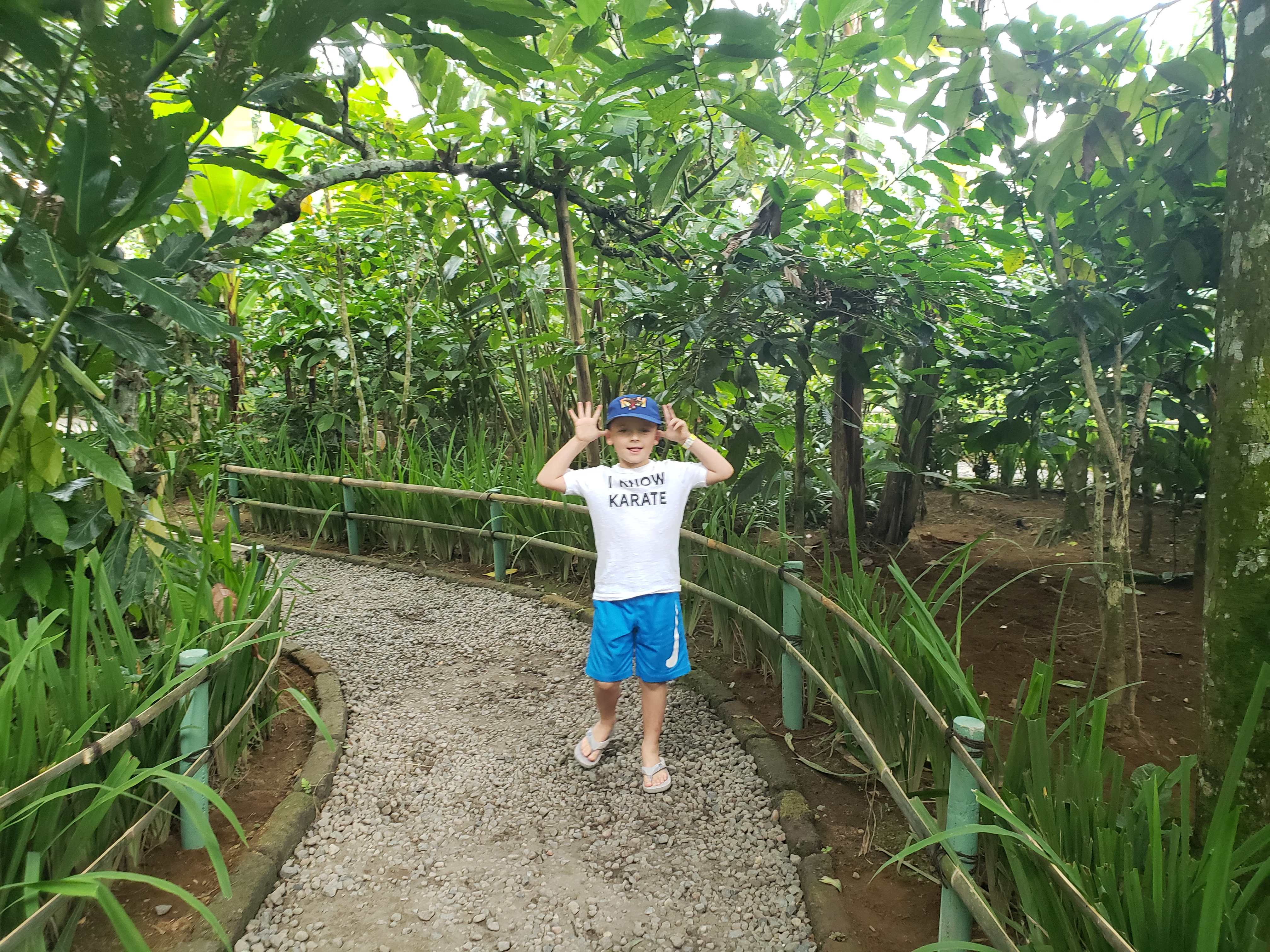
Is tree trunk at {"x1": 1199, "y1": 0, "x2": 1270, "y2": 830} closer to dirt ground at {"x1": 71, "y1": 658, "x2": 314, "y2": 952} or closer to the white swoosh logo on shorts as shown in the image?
the white swoosh logo on shorts

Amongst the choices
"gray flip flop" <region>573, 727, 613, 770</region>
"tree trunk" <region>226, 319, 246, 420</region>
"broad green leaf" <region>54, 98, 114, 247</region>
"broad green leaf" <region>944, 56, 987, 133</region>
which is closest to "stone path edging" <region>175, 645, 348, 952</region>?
"gray flip flop" <region>573, 727, 613, 770</region>

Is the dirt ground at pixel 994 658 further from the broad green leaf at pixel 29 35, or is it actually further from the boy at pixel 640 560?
the broad green leaf at pixel 29 35

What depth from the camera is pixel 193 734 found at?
1.51 meters

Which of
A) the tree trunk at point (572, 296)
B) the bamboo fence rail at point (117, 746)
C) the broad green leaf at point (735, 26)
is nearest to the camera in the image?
the bamboo fence rail at point (117, 746)

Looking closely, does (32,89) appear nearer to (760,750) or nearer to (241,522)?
(760,750)

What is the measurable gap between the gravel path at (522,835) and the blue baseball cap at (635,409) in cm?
95

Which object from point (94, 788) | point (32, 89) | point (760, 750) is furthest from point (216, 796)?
point (32, 89)

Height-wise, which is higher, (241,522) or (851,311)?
(851,311)

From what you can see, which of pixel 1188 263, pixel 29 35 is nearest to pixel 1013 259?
pixel 1188 263

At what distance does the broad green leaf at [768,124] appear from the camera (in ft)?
5.31

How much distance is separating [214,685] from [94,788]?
437 mm

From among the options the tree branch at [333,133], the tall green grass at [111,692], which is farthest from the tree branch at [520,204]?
the tall green grass at [111,692]

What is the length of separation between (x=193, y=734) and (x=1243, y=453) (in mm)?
1895

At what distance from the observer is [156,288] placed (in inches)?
51.1
